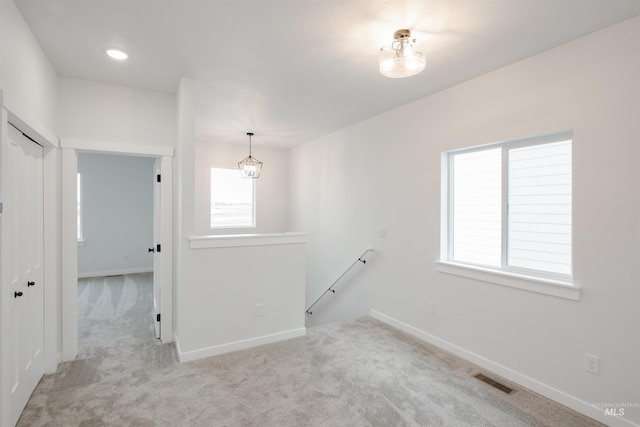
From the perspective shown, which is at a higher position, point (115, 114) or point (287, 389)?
point (115, 114)

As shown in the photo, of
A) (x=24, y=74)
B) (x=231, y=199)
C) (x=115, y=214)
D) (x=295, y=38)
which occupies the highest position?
(x=295, y=38)

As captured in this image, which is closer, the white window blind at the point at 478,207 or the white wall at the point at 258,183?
the white window blind at the point at 478,207

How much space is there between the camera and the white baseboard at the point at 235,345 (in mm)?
2979

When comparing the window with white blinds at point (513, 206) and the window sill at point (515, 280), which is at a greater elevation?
the window with white blinds at point (513, 206)

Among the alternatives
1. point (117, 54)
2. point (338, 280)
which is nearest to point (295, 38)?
point (117, 54)

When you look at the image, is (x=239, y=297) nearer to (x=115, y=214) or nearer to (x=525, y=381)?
(x=525, y=381)

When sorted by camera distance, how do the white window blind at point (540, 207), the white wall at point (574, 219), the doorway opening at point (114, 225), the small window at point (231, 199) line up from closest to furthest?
the white wall at point (574, 219) → the white window blind at point (540, 207) → the small window at point (231, 199) → the doorway opening at point (114, 225)

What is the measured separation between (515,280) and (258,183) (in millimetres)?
4948

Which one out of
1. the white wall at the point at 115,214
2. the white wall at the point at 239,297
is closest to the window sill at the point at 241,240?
the white wall at the point at 239,297

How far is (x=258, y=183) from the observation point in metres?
6.48

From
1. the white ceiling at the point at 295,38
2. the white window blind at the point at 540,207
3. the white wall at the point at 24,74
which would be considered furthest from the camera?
the white window blind at the point at 540,207

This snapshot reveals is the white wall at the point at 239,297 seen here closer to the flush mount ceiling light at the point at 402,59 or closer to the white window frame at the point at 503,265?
the white window frame at the point at 503,265

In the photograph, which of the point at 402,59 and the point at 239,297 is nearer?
the point at 402,59

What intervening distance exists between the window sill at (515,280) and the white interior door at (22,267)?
11.2 ft
